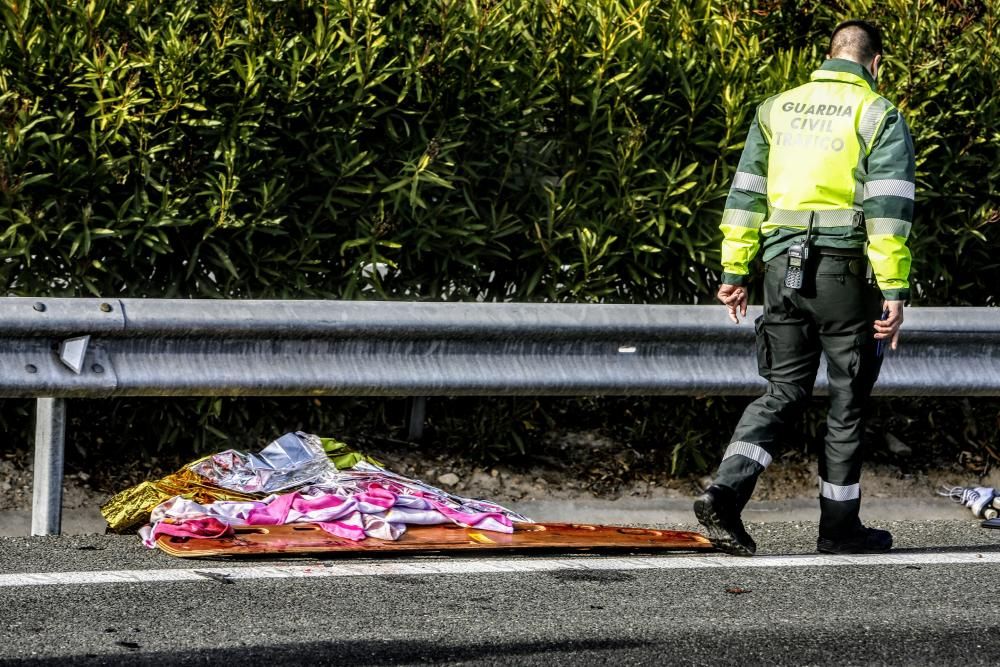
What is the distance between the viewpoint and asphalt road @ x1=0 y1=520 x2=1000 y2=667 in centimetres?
387

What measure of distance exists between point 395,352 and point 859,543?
1711 mm

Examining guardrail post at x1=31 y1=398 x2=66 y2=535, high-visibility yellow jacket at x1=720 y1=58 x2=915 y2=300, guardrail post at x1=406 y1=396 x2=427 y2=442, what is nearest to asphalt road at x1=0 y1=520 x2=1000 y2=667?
guardrail post at x1=31 y1=398 x2=66 y2=535

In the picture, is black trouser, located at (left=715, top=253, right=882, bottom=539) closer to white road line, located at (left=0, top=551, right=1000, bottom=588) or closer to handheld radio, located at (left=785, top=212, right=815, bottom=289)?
handheld radio, located at (left=785, top=212, right=815, bottom=289)

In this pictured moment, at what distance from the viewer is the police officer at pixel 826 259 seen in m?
5.15

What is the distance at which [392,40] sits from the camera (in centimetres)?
606

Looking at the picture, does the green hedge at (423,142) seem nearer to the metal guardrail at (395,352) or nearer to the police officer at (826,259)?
the metal guardrail at (395,352)

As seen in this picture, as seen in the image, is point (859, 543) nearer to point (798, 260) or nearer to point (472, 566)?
point (798, 260)

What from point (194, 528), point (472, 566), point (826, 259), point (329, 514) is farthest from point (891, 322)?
point (194, 528)

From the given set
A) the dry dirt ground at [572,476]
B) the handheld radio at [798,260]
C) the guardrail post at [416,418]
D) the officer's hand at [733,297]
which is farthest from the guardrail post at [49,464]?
A: the handheld radio at [798,260]

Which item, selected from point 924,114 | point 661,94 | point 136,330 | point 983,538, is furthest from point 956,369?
point 136,330

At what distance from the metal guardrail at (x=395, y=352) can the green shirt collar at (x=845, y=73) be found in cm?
104

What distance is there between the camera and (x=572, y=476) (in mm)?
6484

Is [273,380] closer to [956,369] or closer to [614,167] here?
[614,167]

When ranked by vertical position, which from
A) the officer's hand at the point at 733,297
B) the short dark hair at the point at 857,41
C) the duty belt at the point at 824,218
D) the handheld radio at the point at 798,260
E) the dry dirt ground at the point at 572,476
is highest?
the short dark hair at the point at 857,41
